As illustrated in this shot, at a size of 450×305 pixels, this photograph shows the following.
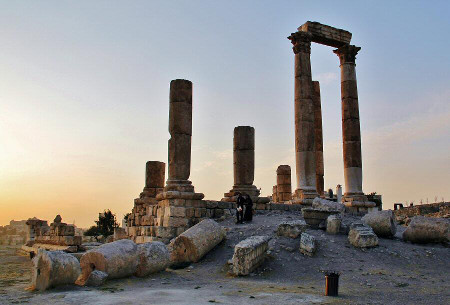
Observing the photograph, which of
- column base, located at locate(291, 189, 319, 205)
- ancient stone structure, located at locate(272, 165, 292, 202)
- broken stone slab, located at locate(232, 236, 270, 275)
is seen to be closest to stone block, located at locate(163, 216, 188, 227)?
broken stone slab, located at locate(232, 236, 270, 275)

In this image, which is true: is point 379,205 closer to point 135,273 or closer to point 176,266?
point 176,266

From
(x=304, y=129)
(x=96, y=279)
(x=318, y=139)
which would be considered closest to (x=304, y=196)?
(x=304, y=129)

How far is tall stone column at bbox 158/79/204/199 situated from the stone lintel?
8.24 meters

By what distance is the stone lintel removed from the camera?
21.2 m

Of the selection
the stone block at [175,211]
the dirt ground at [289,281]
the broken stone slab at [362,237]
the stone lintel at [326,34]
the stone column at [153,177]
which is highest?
the stone lintel at [326,34]

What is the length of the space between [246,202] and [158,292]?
7547 mm

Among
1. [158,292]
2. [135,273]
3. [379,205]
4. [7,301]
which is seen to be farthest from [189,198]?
[379,205]

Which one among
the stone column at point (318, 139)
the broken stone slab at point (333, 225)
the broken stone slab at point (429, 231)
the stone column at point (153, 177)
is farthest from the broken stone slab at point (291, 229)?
the stone column at point (318, 139)

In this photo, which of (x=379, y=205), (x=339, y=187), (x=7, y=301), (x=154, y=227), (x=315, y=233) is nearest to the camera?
(x=7, y=301)

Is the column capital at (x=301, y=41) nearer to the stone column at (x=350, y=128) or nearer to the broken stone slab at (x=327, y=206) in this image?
the stone column at (x=350, y=128)

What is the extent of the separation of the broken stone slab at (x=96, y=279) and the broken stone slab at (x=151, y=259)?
1.22 m

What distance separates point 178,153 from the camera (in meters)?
15.6

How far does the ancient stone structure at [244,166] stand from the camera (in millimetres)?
17844

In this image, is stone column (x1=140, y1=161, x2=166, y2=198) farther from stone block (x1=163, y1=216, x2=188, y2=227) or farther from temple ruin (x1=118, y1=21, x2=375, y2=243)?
stone block (x1=163, y1=216, x2=188, y2=227)
